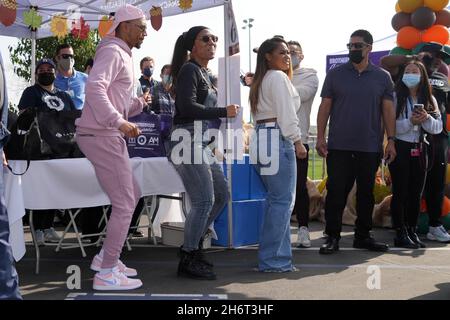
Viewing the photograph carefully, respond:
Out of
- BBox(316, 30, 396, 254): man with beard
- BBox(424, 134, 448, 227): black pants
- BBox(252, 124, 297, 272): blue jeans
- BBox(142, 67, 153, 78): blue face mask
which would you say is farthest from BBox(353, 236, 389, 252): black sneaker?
BBox(142, 67, 153, 78): blue face mask

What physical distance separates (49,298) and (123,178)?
95 cm

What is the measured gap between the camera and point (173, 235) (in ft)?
19.5

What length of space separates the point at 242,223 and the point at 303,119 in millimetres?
1210

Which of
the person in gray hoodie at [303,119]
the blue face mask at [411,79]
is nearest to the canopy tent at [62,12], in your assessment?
the person in gray hoodie at [303,119]

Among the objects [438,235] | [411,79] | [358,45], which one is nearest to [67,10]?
[358,45]

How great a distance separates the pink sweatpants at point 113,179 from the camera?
4027mm

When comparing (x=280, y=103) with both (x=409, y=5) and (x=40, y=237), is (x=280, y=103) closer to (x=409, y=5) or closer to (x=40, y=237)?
(x=40, y=237)

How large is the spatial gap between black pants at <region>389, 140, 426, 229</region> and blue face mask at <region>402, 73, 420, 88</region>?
1.90ft

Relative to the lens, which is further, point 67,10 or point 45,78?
point 67,10

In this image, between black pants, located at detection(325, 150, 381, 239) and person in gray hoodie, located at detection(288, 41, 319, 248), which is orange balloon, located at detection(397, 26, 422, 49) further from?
black pants, located at detection(325, 150, 381, 239)

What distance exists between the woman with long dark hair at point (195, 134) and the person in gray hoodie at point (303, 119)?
1488 mm

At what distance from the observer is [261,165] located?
466 cm

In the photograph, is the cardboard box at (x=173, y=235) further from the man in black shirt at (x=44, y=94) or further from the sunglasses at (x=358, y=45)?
the sunglasses at (x=358, y=45)
